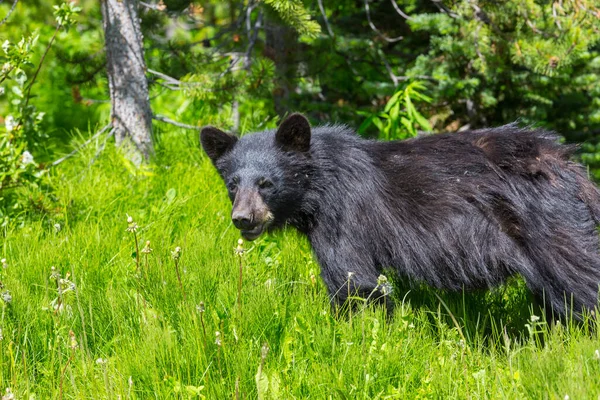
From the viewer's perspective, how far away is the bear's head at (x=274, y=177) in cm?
406

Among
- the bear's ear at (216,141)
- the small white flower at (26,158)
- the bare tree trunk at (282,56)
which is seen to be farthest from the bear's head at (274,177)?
the bare tree trunk at (282,56)

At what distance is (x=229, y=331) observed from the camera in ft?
10.9

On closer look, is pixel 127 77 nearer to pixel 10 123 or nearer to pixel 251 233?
pixel 10 123

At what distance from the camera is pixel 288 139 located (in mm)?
4184

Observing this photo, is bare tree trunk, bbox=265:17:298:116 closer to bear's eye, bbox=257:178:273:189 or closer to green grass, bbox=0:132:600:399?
green grass, bbox=0:132:600:399

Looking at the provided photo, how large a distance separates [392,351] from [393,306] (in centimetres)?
93

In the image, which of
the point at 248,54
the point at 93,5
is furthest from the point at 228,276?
the point at 93,5

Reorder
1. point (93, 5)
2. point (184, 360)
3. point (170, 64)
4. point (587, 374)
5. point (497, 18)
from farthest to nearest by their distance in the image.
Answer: point (93, 5) < point (170, 64) < point (497, 18) < point (184, 360) < point (587, 374)

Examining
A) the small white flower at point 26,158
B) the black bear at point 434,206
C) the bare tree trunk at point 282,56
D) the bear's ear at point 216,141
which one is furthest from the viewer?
the bare tree trunk at point 282,56

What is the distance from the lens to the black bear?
147 inches

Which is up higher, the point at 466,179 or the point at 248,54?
the point at 248,54

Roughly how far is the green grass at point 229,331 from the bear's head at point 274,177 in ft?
0.99

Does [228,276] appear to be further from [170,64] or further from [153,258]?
[170,64]

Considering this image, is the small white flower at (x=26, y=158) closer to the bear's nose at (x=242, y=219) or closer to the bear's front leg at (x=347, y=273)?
the bear's nose at (x=242, y=219)
